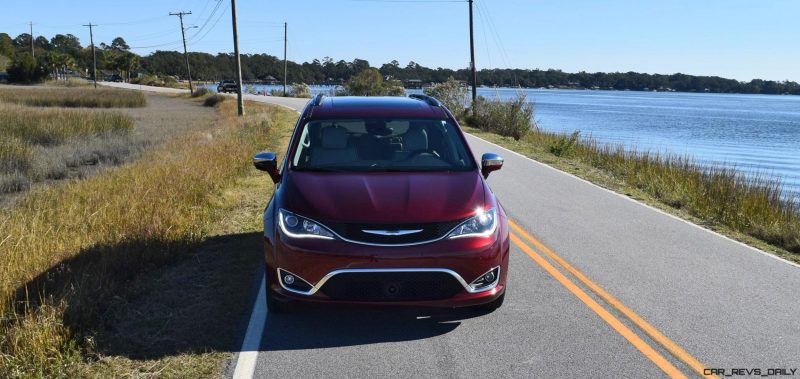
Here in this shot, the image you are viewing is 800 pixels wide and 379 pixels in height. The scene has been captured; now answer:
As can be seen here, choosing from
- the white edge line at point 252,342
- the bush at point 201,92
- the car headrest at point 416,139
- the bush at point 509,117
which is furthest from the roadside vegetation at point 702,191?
the bush at point 201,92

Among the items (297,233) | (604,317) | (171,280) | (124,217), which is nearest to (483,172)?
(604,317)

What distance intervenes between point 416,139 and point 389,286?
2055 mm

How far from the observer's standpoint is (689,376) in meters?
4.25

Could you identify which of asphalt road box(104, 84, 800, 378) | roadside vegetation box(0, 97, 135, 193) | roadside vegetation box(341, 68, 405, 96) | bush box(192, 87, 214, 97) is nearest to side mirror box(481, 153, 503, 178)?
asphalt road box(104, 84, 800, 378)

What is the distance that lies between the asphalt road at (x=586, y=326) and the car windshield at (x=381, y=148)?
50.4 inches

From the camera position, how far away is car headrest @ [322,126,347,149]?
6.15m

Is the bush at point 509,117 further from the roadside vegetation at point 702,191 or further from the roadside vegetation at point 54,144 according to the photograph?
the roadside vegetation at point 54,144

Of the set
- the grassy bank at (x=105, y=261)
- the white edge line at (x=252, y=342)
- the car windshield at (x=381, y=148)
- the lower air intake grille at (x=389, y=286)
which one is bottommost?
the white edge line at (x=252, y=342)

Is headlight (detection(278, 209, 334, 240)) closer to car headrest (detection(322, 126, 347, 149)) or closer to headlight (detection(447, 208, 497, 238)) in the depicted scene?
headlight (detection(447, 208, 497, 238))

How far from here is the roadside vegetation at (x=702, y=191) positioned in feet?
29.9

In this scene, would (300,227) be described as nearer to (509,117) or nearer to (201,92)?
(509,117)

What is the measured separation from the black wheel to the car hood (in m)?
0.70

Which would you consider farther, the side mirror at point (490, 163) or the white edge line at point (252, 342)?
the side mirror at point (490, 163)

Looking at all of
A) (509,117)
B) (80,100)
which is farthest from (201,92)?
(509,117)
